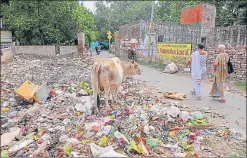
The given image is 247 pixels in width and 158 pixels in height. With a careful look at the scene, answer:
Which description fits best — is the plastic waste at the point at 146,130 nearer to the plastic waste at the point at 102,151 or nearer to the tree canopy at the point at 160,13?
the plastic waste at the point at 102,151

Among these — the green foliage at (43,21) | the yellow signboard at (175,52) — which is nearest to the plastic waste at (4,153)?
the yellow signboard at (175,52)

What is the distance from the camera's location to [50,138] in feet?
14.0

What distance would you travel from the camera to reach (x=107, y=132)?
4426 millimetres

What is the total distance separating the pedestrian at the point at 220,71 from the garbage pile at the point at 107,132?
2077 mm

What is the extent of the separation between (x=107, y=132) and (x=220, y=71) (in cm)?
399

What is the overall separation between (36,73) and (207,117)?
7.19 meters

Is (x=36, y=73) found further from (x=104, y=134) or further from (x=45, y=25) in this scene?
(x=45, y=25)

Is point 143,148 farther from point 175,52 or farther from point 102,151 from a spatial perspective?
point 175,52

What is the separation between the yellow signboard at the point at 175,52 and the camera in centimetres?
1322

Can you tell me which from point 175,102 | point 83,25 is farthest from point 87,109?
point 83,25

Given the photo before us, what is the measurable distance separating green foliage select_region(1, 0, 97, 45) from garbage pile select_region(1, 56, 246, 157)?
13.7m

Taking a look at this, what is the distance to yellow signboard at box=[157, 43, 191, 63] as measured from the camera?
13.2 meters

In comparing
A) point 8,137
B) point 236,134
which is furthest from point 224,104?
point 8,137

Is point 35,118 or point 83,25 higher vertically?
point 83,25
